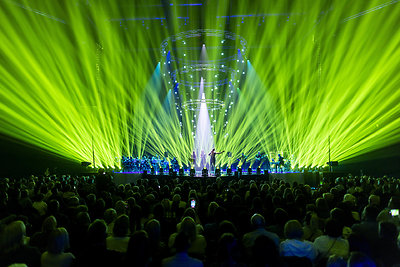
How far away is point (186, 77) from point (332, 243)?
81.7ft

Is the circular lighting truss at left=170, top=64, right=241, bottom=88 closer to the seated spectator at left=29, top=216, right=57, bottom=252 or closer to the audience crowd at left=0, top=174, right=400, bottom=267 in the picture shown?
the audience crowd at left=0, top=174, right=400, bottom=267

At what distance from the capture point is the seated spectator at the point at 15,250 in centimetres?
413

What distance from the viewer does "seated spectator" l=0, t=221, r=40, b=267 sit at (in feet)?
13.5

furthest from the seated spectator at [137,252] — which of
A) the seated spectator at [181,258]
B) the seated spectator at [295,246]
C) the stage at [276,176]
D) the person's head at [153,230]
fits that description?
the stage at [276,176]

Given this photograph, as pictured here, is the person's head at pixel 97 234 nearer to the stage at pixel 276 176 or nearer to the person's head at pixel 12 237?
the person's head at pixel 12 237

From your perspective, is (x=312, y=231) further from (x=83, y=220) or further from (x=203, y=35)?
(x=203, y=35)

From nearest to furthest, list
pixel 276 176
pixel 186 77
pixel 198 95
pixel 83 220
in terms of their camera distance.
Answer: pixel 83 220 → pixel 276 176 → pixel 186 77 → pixel 198 95

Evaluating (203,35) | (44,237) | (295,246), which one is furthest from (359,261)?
(203,35)

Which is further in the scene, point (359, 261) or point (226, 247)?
point (226, 247)

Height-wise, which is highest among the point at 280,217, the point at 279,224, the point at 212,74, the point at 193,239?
the point at 212,74

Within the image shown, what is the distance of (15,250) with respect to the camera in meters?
4.20

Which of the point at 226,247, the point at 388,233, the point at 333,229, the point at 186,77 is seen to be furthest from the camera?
the point at 186,77

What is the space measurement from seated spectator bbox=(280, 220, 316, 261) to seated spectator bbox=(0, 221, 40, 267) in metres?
2.88

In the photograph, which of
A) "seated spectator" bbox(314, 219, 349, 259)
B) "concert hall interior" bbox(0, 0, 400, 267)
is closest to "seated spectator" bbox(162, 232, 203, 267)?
"seated spectator" bbox(314, 219, 349, 259)
